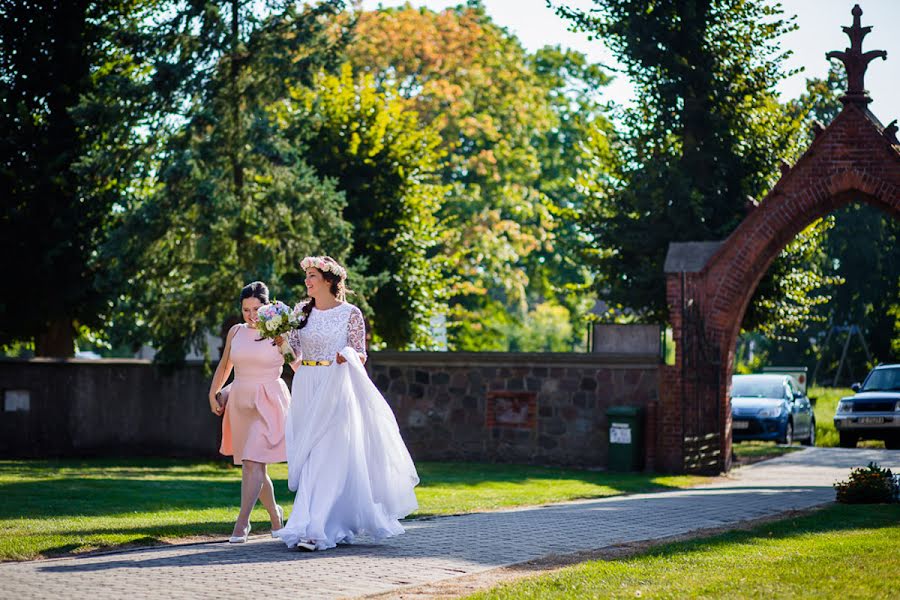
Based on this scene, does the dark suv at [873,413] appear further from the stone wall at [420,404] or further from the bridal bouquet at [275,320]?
the bridal bouquet at [275,320]

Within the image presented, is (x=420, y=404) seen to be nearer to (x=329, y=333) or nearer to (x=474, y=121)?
(x=329, y=333)

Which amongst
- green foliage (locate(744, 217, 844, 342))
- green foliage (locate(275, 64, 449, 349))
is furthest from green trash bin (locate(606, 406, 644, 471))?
green foliage (locate(275, 64, 449, 349))

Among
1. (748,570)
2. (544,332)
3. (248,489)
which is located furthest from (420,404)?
(544,332)

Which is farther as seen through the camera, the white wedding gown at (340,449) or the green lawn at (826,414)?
the green lawn at (826,414)

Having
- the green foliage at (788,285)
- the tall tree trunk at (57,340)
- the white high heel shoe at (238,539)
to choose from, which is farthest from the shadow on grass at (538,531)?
the tall tree trunk at (57,340)

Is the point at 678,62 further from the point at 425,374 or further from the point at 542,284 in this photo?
the point at 542,284

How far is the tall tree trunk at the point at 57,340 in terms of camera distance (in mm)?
28344

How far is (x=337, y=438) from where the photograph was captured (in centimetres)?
1060

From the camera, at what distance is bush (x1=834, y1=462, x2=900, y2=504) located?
1555 centimetres

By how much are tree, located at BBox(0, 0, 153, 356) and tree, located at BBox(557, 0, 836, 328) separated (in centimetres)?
1090

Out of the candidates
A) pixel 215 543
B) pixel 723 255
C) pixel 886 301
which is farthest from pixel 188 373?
pixel 886 301

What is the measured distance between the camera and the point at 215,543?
10.9 meters

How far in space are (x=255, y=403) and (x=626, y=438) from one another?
12.6m

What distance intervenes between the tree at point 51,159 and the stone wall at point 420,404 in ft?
9.21
